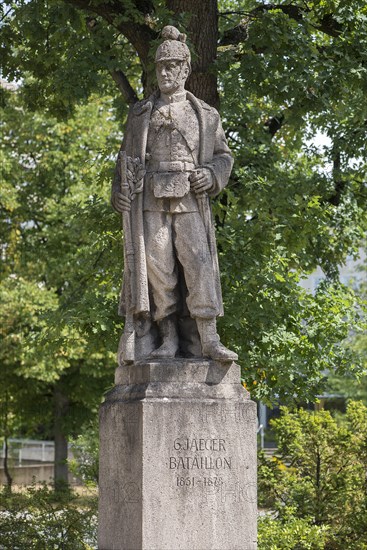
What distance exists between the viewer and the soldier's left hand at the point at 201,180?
9977 millimetres

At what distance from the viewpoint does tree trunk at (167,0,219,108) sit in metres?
15.3

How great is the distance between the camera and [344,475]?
15.7m

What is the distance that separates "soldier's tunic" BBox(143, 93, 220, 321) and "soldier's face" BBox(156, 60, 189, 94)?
192mm

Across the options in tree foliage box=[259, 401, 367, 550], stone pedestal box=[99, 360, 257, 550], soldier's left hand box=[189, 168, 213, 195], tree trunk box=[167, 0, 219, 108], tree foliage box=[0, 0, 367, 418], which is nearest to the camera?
stone pedestal box=[99, 360, 257, 550]

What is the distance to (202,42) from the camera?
1552cm

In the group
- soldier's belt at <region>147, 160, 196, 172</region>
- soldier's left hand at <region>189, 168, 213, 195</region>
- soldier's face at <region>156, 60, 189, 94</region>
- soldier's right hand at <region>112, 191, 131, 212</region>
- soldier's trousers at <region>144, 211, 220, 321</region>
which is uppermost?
soldier's face at <region>156, 60, 189, 94</region>

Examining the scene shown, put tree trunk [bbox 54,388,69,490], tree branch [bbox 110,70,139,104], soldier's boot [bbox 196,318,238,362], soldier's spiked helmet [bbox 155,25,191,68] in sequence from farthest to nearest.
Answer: tree trunk [bbox 54,388,69,490] < tree branch [bbox 110,70,139,104] < soldier's spiked helmet [bbox 155,25,191,68] < soldier's boot [bbox 196,318,238,362]

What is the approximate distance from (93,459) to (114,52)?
6.07 metres

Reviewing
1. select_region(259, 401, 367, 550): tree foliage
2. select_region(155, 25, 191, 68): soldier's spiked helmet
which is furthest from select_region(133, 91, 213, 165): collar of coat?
select_region(259, 401, 367, 550): tree foliage

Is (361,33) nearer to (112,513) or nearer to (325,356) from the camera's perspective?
(325,356)

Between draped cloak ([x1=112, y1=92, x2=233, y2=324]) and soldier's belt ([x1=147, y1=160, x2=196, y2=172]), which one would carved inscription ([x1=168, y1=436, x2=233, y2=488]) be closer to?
draped cloak ([x1=112, y1=92, x2=233, y2=324])

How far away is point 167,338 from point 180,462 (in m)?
1.17

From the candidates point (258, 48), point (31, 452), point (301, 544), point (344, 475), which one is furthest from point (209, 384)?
point (31, 452)

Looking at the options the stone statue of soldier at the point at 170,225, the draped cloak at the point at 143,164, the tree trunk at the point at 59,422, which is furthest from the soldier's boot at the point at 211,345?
the tree trunk at the point at 59,422
